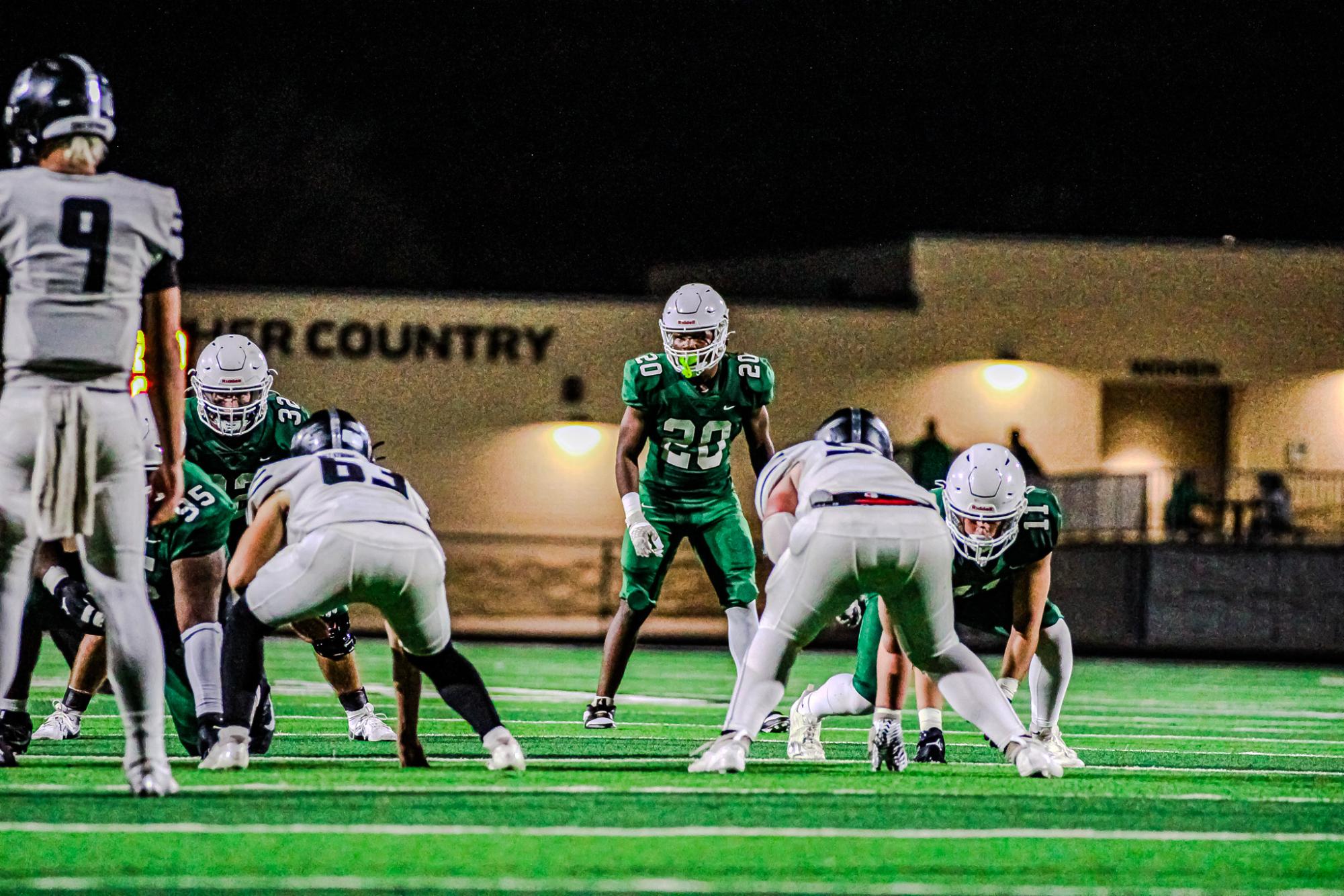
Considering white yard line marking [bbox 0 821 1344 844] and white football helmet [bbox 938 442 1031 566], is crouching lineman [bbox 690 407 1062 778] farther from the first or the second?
white yard line marking [bbox 0 821 1344 844]

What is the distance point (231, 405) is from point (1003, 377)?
18861 millimetres

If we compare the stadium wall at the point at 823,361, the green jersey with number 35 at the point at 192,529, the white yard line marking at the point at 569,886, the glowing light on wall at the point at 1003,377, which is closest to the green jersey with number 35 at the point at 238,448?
the green jersey with number 35 at the point at 192,529

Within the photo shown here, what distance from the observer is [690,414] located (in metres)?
9.20

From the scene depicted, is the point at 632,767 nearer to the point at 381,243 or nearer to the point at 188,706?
the point at 188,706

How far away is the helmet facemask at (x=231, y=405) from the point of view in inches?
329

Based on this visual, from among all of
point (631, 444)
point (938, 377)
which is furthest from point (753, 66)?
point (631, 444)

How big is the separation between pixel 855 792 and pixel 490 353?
19.5 m

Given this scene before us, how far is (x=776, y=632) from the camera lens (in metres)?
6.55

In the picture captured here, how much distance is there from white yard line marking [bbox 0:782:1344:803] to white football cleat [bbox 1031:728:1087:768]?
1029 millimetres

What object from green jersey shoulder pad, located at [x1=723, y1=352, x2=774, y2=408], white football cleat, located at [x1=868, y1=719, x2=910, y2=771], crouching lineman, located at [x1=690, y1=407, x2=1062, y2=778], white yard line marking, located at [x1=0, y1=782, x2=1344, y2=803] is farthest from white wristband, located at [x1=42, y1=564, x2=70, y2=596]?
green jersey shoulder pad, located at [x1=723, y1=352, x2=774, y2=408]

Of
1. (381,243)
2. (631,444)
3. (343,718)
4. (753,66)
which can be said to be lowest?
(343,718)

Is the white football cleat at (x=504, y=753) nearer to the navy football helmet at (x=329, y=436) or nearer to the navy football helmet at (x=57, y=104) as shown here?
the navy football helmet at (x=329, y=436)

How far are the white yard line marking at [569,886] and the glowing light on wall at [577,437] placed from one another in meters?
21.3

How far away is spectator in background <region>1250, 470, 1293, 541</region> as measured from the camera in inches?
834
